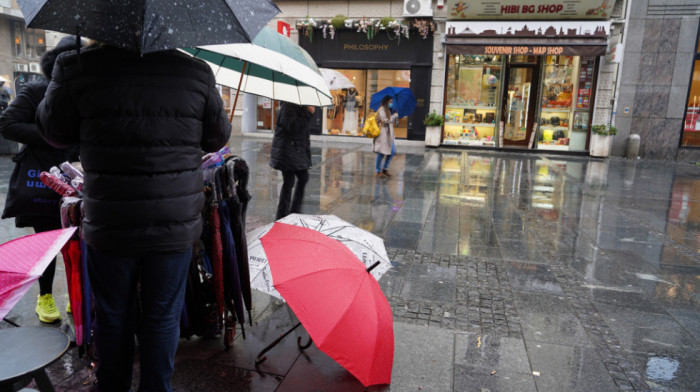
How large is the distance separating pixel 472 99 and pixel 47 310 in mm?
15838

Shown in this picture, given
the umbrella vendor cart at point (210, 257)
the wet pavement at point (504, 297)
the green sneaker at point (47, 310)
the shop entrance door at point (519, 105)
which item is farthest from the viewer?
the shop entrance door at point (519, 105)

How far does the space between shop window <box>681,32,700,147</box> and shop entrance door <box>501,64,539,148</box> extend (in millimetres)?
4501

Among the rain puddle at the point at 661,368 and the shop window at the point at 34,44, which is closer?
the rain puddle at the point at 661,368

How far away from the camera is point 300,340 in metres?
3.16

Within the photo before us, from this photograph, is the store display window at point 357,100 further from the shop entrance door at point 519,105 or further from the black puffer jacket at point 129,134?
the black puffer jacket at point 129,134

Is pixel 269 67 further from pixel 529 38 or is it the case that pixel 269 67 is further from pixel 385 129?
pixel 529 38

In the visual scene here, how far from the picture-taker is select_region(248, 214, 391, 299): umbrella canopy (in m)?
2.74

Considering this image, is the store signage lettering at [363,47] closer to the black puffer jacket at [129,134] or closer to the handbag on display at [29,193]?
the handbag on display at [29,193]

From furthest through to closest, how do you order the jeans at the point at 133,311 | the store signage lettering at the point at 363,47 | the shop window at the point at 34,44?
the shop window at the point at 34,44, the store signage lettering at the point at 363,47, the jeans at the point at 133,311

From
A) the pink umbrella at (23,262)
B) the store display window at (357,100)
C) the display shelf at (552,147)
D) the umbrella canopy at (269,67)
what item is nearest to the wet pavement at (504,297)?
the pink umbrella at (23,262)

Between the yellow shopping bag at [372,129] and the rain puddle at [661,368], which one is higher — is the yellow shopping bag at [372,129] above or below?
above

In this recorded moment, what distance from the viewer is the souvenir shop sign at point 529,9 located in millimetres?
15094

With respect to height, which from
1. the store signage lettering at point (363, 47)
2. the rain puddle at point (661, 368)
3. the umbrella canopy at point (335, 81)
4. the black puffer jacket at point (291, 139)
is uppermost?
the store signage lettering at point (363, 47)

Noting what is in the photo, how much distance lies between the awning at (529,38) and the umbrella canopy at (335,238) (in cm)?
1444
